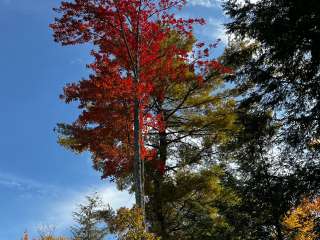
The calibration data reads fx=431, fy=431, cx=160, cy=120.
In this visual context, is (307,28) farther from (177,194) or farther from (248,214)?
(248,214)

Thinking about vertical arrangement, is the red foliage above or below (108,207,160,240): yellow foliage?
above

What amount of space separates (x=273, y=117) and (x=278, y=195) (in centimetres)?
238

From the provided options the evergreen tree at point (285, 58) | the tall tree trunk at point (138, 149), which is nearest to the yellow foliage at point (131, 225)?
the tall tree trunk at point (138, 149)

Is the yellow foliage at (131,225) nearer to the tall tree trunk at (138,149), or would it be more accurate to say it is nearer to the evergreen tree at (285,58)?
the tall tree trunk at (138,149)

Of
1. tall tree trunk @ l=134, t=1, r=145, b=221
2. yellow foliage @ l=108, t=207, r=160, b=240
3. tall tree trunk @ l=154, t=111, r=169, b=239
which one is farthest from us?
tall tree trunk @ l=154, t=111, r=169, b=239

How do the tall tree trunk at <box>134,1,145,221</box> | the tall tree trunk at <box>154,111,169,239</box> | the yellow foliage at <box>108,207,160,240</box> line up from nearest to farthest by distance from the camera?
the yellow foliage at <box>108,207,160,240</box> → the tall tree trunk at <box>134,1,145,221</box> → the tall tree trunk at <box>154,111,169,239</box>

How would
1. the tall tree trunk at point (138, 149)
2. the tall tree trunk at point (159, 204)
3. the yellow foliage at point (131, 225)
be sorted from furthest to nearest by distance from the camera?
the tall tree trunk at point (159, 204) → the tall tree trunk at point (138, 149) → the yellow foliage at point (131, 225)

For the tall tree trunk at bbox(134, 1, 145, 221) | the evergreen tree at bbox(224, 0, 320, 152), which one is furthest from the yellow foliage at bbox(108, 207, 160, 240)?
the evergreen tree at bbox(224, 0, 320, 152)

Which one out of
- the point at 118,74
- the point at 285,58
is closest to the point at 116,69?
the point at 118,74

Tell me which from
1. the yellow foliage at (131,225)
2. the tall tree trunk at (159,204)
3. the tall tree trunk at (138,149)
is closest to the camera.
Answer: the yellow foliage at (131,225)

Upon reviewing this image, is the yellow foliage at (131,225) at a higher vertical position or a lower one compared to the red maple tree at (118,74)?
lower

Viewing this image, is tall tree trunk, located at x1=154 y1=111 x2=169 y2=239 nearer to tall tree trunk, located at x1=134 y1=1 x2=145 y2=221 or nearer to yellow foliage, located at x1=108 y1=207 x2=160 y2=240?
tall tree trunk, located at x1=134 y1=1 x2=145 y2=221

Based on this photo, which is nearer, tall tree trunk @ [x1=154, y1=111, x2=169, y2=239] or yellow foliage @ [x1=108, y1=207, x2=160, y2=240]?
yellow foliage @ [x1=108, y1=207, x2=160, y2=240]

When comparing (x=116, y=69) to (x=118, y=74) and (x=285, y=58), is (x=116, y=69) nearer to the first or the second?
(x=118, y=74)
